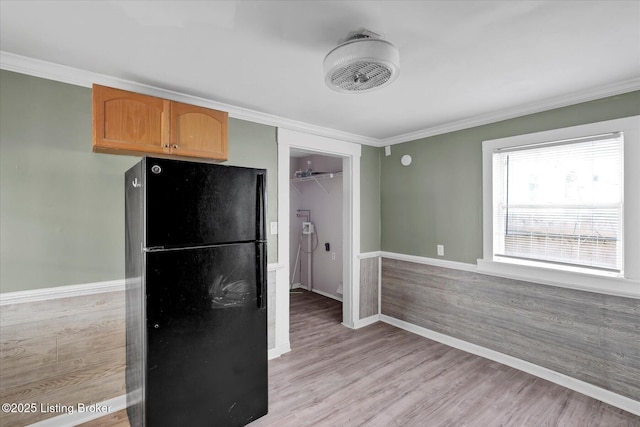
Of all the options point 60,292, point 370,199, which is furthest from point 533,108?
point 60,292

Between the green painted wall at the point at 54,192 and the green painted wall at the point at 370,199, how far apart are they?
2528mm

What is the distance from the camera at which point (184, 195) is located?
65.2 inches

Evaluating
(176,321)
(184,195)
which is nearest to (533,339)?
(176,321)

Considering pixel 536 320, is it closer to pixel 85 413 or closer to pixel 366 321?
pixel 366 321

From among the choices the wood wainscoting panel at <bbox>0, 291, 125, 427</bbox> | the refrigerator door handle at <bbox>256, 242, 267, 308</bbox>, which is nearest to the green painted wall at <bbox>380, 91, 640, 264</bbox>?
the refrigerator door handle at <bbox>256, 242, 267, 308</bbox>

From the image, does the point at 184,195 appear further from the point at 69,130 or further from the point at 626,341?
the point at 626,341

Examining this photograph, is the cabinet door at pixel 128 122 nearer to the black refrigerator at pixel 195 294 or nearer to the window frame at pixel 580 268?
the black refrigerator at pixel 195 294

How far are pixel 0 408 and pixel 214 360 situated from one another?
1.32 m

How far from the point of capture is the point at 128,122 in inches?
79.7

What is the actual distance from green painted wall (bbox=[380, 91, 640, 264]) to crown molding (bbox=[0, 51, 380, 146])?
1350 mm

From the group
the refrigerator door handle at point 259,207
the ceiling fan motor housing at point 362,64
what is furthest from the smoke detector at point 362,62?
the refrigerator door handle at point 259,207

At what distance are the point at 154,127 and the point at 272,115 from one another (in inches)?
44.1

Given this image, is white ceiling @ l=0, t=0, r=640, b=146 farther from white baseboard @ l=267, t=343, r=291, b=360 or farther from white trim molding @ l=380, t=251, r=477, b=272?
white baseboard @ l=267, t=343, r=291, b=360

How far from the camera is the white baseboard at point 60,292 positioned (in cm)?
184
